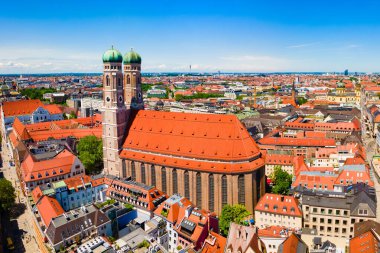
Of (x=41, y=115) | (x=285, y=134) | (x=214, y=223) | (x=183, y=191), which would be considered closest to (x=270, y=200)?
(x=214, y=223)

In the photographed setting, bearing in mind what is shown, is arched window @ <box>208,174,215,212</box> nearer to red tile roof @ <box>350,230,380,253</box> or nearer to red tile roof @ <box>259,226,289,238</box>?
red tile roof @ <box>259,226,289,238</box>

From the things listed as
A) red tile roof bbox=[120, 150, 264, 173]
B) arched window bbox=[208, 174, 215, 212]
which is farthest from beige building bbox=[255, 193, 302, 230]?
arched window bbox=[208, 174, 215, 212]

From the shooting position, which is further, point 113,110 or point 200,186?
point 113,110

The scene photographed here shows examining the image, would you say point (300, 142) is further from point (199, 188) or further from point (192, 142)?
point (199, 188)

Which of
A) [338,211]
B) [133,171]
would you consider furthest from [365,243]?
[133,171]

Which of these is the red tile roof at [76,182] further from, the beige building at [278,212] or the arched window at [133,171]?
the beige building at [278,212]

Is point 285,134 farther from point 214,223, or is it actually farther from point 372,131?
point 214,223

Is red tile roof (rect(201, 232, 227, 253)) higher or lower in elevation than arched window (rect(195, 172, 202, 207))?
lower
